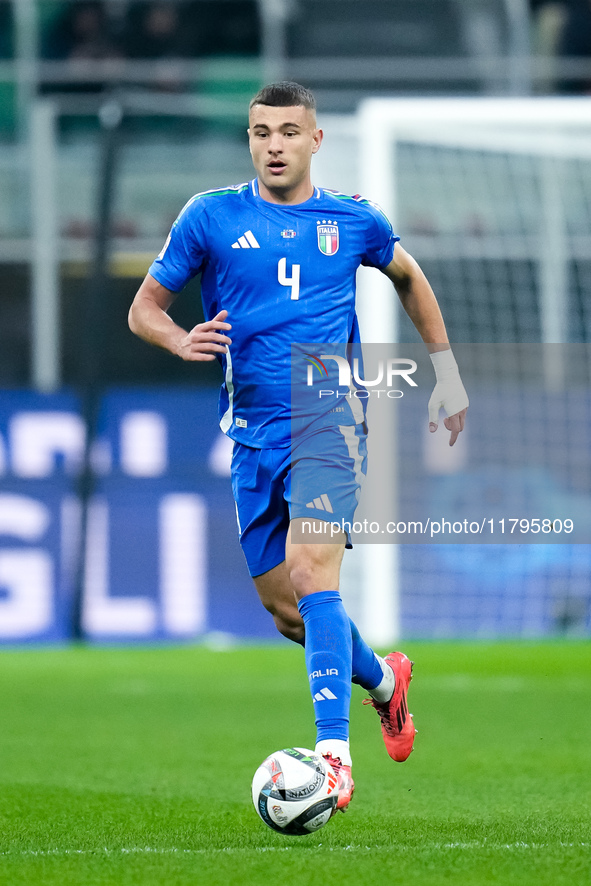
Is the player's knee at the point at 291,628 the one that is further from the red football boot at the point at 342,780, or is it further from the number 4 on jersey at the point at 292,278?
the number 4 on jersey at the point at 292,278

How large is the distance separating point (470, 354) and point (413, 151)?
75.4 inches

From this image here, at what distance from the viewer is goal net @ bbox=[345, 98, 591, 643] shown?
11.5 metres

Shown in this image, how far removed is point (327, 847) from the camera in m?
3.94

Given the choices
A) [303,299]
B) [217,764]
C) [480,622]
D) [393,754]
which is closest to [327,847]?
[393,754]

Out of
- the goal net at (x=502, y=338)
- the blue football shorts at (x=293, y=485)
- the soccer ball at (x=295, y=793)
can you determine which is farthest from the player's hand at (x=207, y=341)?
the goal net at (x=502, y=338)

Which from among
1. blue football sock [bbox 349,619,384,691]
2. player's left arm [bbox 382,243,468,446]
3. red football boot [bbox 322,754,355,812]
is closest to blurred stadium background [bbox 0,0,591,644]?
player's left arm [bbox 382,243,468,446]

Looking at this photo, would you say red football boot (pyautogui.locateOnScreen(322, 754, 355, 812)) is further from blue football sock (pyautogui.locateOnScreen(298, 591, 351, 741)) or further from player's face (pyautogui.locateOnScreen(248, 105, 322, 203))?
player's face (pyautogui.locateOnScreen(248, 105, 322, 203))

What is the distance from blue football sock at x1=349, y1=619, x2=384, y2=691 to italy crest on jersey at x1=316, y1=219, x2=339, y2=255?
1204 mm

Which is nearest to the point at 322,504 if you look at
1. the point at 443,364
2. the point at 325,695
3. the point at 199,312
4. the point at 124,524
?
the point at 325,695

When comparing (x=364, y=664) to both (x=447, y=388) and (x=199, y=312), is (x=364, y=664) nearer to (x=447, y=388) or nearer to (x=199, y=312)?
(x=447, y=388)

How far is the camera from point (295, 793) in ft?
12.2

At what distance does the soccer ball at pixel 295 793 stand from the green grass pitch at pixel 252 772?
0.30 feet

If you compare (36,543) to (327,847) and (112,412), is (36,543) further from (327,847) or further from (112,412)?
(327,847)

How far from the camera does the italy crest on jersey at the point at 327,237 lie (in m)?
4.57
